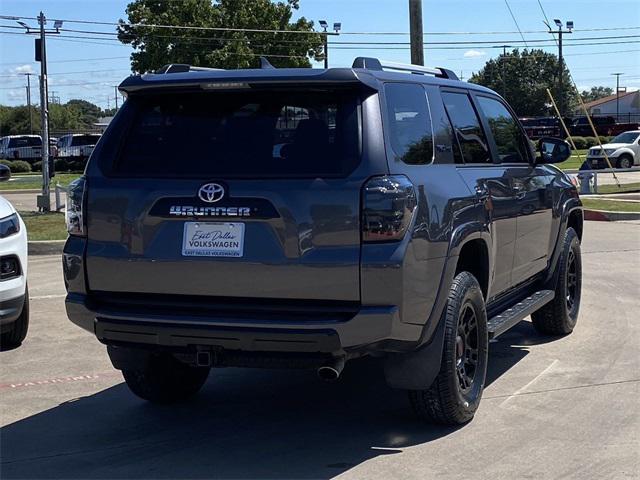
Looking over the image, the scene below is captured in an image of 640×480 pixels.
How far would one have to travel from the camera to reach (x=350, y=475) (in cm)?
457

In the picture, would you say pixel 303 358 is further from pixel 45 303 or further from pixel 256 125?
pixel 45 303

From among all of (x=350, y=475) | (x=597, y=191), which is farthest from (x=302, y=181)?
(x=597, y=191)

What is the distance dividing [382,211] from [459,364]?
131 cm

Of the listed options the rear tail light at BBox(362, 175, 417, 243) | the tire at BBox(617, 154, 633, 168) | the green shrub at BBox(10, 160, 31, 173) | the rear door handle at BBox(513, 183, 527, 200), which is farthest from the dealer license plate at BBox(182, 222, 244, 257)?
the green shrub at BBox(10, 160, 31, 173)

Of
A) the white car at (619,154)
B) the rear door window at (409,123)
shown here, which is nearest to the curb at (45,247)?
the rear door window at (409,123)

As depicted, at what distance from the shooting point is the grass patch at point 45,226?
47.3 ft

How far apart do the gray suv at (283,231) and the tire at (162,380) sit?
24 centimetres

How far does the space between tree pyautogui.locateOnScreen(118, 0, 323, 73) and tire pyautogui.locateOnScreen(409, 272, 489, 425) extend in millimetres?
44467

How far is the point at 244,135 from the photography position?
482 centimetres

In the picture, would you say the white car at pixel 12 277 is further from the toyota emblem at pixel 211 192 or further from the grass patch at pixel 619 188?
the grass patch at pixel 619 188

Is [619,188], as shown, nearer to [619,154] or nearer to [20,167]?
[619,154]

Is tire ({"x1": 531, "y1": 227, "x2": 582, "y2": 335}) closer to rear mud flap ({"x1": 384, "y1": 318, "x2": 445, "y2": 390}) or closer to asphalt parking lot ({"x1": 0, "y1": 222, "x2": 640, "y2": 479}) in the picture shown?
asphalt parking lot ({"x1": 0, "y1": 222, "x2": 640, "y2": 479})

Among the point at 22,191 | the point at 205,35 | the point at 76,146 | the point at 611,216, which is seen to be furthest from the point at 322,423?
the point at 205,35

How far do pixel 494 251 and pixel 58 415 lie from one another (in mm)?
2997
